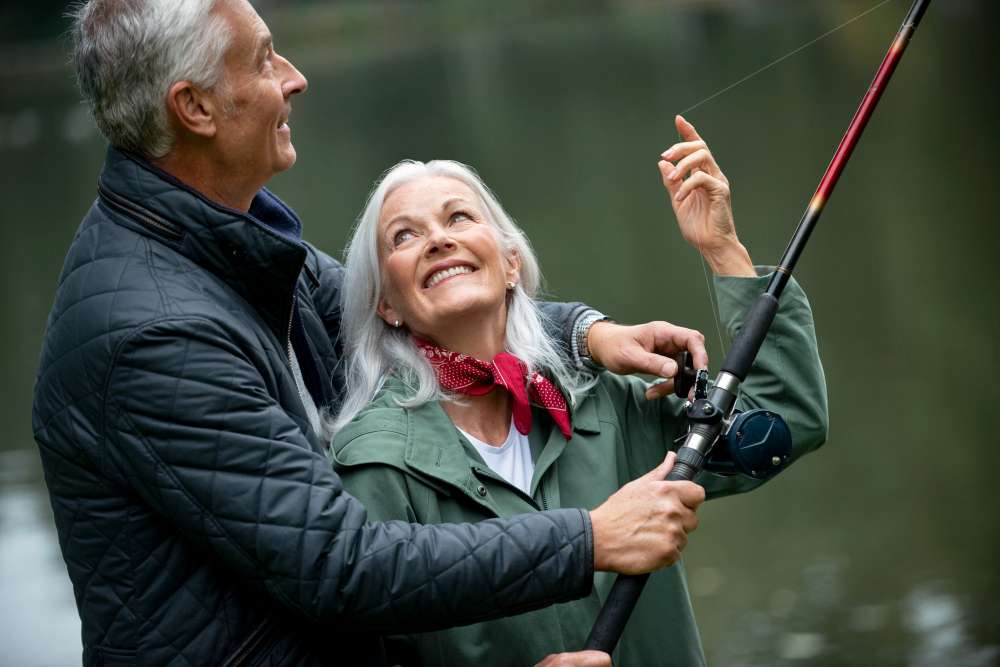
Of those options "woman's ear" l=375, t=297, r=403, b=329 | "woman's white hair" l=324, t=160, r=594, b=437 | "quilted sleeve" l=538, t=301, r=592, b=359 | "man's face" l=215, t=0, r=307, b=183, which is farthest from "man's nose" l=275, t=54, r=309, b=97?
"quilted sleeve" l=538, t=301, r=592, b=359

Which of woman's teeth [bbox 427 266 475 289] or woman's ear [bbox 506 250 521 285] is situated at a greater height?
woman's ear [bbox 506 250 521 285]

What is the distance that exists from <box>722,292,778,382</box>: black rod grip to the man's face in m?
0.87

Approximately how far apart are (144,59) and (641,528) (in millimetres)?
1068


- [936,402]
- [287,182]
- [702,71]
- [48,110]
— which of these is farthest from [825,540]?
[48,110]

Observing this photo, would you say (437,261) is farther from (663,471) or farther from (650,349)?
(663,471)

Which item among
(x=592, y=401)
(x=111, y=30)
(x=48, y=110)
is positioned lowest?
(x=592, y=401)

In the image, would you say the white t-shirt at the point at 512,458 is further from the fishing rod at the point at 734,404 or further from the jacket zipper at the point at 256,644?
the jacket zipper at the point at 256,644

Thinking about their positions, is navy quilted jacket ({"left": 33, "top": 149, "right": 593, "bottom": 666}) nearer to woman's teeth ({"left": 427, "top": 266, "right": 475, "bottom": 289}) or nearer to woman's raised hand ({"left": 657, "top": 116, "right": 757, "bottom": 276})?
woman's teeth ({"left": 427, "top": 266, "right": 475, "bottom": 289})

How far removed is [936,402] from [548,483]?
4222mm

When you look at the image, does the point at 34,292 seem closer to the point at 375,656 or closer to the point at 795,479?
the point at 795,479

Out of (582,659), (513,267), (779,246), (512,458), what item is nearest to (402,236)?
(513,267)

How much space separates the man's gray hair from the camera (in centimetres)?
210

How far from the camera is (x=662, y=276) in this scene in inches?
352

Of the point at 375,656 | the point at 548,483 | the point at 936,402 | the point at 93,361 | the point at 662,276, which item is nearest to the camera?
the point at 93,361
